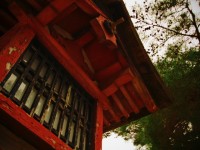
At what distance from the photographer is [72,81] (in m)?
4.08

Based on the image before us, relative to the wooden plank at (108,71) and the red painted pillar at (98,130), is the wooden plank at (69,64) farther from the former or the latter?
the wooden plank at (108,71)

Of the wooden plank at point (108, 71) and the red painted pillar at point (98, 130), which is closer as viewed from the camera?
the red painted pillar at point (98, 130)

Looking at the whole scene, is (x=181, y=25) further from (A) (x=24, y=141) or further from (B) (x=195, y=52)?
(A) (x=24, y=141)

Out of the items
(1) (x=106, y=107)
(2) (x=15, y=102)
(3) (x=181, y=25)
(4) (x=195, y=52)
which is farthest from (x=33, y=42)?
(4) (x=195, y=52)

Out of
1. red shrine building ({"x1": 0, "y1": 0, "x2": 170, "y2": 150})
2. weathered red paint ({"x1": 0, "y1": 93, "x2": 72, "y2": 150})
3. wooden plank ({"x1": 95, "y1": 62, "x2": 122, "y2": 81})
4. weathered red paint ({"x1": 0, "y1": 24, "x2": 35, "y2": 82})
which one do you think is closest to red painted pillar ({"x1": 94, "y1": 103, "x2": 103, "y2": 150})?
red shrine building ({"x1": 0, "y1": 0, "x2": 170, "y2": 150})

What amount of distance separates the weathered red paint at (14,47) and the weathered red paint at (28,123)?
323mm

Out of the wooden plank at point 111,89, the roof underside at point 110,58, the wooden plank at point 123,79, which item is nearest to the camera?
the roof underside at point 110,58

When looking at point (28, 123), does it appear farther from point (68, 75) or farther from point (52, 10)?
point (52, 10)

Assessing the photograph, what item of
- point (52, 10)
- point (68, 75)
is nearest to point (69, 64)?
point (68, 75)

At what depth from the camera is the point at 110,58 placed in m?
4.52

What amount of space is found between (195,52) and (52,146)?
43.0 ft

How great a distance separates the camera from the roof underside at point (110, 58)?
12.4ft

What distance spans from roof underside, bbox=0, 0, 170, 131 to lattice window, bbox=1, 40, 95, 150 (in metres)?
0.35

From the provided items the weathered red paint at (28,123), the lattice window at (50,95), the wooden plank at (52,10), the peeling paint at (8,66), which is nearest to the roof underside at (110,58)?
the wooden plank at (52,10)
